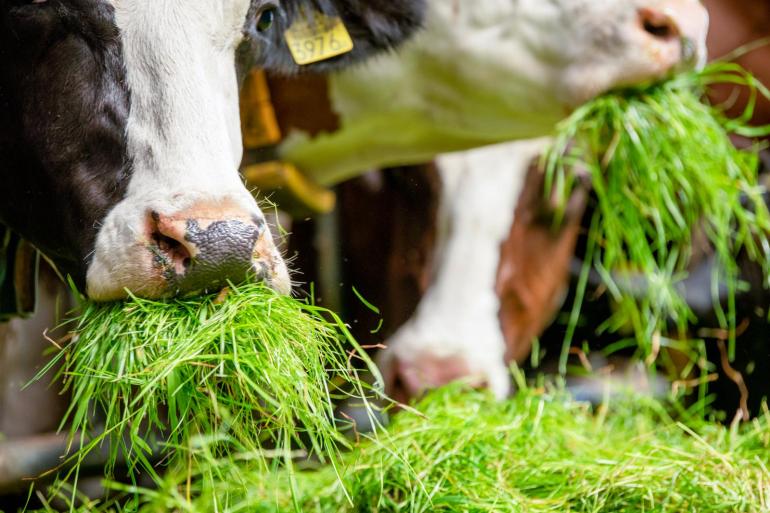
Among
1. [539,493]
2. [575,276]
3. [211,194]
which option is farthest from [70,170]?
[575,276]

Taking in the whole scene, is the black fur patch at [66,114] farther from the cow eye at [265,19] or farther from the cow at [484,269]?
the cow at [484,269]

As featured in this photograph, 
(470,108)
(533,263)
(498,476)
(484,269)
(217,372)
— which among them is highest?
(217,372)

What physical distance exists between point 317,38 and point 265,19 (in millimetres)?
335

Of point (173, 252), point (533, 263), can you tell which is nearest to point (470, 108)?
point (533, 263)

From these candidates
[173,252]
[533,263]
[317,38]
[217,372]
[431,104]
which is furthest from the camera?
[533,263]

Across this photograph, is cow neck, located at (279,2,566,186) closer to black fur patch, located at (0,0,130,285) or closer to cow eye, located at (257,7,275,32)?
cow eye, located at (257,7,275,32)

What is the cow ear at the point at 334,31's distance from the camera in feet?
7.06

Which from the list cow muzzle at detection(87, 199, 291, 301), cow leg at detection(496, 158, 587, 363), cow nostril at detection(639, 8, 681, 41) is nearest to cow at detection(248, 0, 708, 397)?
cow nostril at detection(639, 8, 681, 41)

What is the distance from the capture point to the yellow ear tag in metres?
2.16

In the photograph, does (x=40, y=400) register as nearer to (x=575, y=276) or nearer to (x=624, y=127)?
(x=624, y=127)

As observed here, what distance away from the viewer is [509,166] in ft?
10.4

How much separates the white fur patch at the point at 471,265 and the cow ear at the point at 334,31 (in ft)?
2.42

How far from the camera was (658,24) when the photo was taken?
8.02ft

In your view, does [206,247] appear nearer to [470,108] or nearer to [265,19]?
[265,19]
